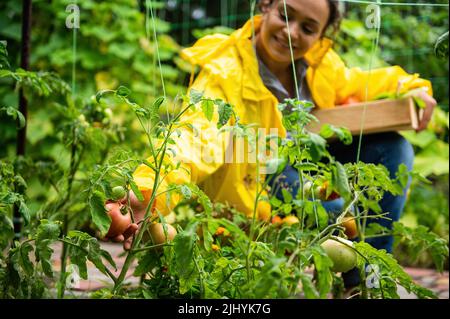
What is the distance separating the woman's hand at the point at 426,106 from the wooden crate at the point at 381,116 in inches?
0.7

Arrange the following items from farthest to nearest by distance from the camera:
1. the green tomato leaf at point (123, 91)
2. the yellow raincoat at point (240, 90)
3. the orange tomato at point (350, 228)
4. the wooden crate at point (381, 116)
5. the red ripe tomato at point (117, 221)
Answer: the wooden crate at point (381, 116), the yellow raincoat at point (240, 90), the orange tomato at point (350, 228), the red ripe tomato at point (117, 221), the green tomato leaf at point (123, 91)

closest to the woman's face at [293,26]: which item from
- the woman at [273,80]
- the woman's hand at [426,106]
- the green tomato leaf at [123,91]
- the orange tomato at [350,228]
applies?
the woman at [273,80]

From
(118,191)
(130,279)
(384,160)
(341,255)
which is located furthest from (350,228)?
(130,279)

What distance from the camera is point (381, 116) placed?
207cm

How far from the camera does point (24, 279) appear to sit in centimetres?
126

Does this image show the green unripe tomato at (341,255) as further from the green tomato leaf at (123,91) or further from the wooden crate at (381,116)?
the wooden crate at (381,116)

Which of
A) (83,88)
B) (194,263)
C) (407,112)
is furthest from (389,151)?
(83,88)

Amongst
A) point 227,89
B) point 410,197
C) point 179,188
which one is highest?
point 227,89

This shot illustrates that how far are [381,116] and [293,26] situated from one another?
1.31 feet

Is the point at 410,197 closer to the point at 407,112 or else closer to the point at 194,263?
the point at 407,112

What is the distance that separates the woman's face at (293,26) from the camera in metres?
1.90
